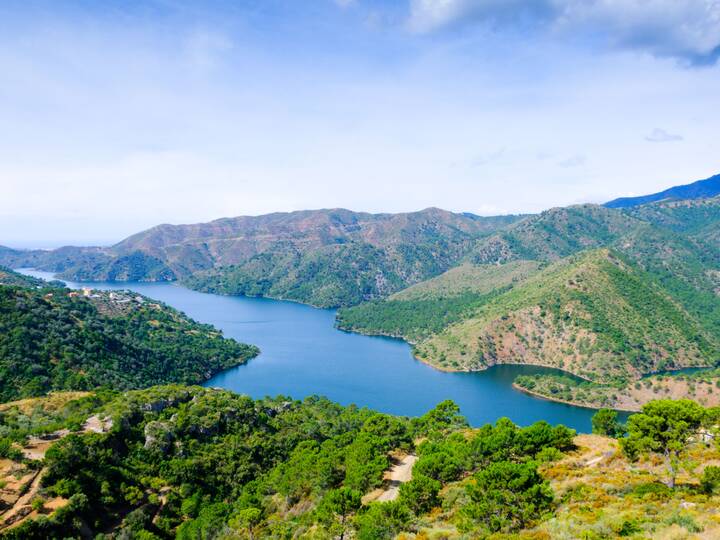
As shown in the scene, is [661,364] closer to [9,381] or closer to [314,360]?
[314,360]

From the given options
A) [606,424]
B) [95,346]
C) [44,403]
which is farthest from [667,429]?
[95,346]

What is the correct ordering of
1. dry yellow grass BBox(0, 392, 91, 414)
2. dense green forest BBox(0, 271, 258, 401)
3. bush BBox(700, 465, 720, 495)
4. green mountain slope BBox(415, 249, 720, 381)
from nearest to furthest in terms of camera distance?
bush BBox(700, 465, 720, 495) < dry yellow grass BBox(0, 392, 91, 414) < dense green forest BBox(0, 271, 258, 401) < green mountain slope BBox(415, 249, 720, 381)

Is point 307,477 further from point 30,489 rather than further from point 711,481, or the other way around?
point 711,481

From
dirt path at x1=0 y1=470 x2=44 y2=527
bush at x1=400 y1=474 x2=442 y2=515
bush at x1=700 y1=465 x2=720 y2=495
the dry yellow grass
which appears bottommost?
dirt path at x1=0 y1=470 x2=44 y2=527

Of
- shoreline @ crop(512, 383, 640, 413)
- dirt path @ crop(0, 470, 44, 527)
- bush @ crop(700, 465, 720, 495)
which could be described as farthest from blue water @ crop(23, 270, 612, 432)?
dirt path @ crop(0, 470, 44, 527)

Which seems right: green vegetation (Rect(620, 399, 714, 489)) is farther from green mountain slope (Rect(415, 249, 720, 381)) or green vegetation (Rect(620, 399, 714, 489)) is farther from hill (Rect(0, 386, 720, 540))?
green mountain slope (Rect(415, 249, 720, 381))

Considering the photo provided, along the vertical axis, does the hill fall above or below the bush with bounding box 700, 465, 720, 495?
below

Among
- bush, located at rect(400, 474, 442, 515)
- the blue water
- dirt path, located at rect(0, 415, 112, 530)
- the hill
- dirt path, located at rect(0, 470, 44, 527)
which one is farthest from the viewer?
the blue water
